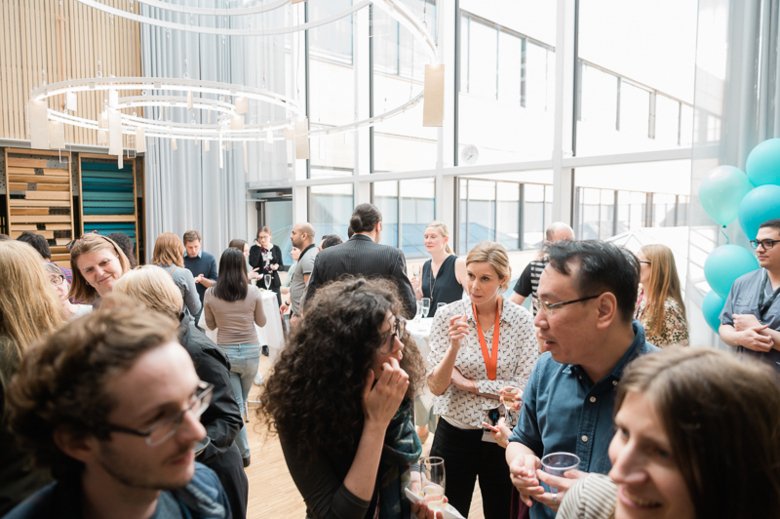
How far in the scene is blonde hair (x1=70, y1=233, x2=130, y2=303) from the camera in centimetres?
255

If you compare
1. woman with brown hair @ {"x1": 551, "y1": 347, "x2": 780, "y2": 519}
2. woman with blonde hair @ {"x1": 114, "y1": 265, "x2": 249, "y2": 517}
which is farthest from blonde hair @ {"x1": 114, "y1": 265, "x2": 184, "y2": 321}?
woman with brown hair @ {"x1": 551, "y1": 347, "x2": 780, "y2": 519}

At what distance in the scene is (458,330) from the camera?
6.97ft

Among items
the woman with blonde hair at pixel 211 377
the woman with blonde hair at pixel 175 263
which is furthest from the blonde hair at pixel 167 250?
the woman with blonde hair at pixel 211 377

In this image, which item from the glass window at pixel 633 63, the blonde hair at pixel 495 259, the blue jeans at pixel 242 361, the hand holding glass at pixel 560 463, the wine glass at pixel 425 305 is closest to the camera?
the hand holding glass at pixel 560 463

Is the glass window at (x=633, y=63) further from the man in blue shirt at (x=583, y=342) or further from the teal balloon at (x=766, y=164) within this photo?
the man in blue shirt at (x=583, y=342)

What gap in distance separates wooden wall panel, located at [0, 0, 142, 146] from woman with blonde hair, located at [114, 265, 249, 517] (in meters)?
6.41

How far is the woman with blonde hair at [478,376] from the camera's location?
2.15m

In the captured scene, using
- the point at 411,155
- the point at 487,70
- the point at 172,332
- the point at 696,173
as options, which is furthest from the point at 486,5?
the point at 172,332

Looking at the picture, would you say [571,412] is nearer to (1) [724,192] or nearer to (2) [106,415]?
(2) [106,415]

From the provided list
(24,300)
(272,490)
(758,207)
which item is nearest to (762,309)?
(758,207)

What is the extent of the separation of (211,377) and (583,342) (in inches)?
47.0

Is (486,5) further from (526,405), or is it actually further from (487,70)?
(526,405)

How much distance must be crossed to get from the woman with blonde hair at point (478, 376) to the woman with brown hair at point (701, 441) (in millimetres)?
1288

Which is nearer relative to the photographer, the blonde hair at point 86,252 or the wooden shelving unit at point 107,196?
the blonde hair at point 86,252
